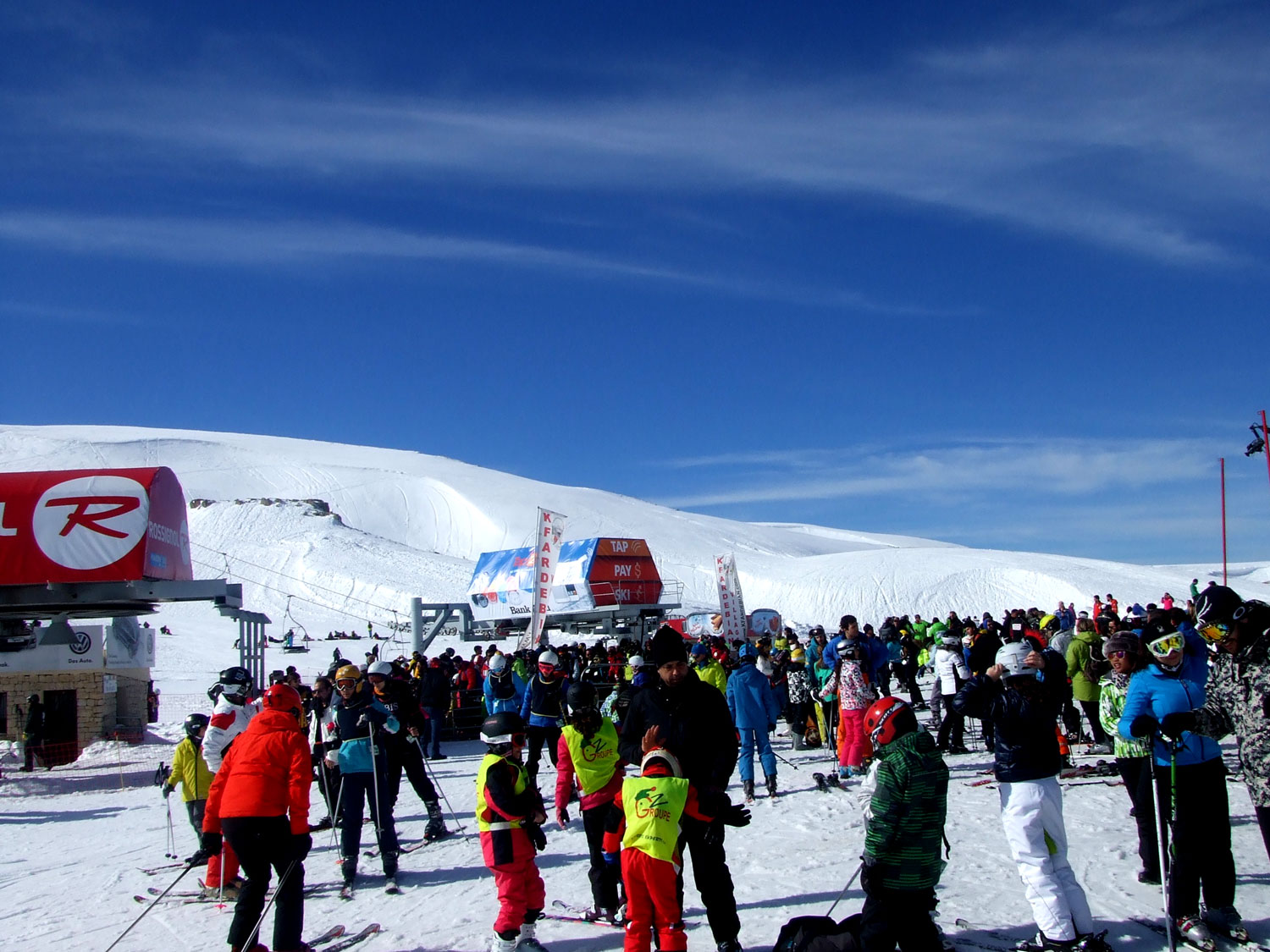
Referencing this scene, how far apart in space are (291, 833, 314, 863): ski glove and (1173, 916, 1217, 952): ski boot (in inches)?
184

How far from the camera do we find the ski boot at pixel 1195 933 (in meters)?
5.02

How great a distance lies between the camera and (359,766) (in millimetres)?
7512

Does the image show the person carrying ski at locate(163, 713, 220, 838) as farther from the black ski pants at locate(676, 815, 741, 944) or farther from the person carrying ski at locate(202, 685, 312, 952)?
the black ski pants at locate(676, 815, 741, 944)

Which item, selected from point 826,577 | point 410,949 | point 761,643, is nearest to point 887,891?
point 410,949

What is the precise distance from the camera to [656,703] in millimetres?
5473

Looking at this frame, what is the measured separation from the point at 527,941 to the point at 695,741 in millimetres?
1432

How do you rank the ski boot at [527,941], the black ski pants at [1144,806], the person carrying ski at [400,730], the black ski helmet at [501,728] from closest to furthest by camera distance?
the ski boot at [527,941] < the black ski helmet at [501,728] < the black ski pants at [1144,806] < the person carrying ski at [400,730]

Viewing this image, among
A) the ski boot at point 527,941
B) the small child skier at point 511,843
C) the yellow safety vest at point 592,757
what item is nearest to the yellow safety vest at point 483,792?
the small child skier at point 511,843

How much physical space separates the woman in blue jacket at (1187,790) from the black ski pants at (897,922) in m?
1.57

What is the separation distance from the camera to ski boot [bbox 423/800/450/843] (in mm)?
8758

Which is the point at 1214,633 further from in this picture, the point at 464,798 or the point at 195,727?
the point at 464,798

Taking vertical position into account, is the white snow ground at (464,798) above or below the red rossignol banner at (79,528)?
below

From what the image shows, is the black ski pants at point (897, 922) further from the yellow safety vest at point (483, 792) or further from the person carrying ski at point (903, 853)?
the yellow safety vest at point (483, 792)

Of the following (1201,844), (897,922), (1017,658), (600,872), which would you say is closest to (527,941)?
(600,872)
